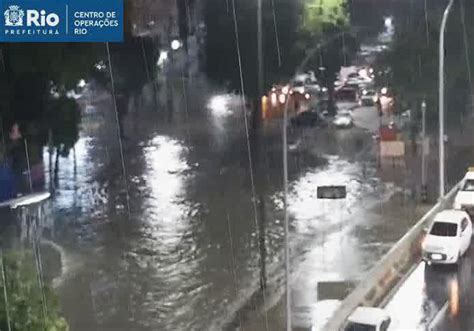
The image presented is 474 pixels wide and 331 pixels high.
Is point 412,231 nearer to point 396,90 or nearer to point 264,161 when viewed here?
point 396,90

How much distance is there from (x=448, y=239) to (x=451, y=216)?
25 cm

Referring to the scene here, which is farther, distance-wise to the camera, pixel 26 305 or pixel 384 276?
pixel 384 276

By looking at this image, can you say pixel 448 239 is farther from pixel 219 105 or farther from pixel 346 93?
pixel 219 105

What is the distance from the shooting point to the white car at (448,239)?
3846 mm

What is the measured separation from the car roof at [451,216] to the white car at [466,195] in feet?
0.21

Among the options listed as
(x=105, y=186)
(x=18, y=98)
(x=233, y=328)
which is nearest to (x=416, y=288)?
(x=233, y=328)

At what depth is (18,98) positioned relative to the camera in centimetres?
446

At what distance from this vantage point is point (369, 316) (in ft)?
10.8

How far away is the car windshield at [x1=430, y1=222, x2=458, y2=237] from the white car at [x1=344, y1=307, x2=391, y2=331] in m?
0.68

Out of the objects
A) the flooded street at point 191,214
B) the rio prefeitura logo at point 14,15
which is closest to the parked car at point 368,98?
the flooded street at point 191,214

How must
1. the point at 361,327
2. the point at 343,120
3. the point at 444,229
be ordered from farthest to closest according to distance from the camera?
1. the point at 343,120
2. the point at 444,229
3. the point at 361,327

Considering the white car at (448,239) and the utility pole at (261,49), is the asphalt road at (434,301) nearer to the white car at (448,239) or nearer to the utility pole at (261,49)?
the white car at (448,239)

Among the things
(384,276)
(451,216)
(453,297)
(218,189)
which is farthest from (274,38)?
(453,297)

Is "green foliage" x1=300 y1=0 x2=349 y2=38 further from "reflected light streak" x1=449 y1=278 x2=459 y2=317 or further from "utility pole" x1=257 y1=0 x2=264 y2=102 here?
"reflected light streak" x1=449 y1=278 x2=459 y2=317
